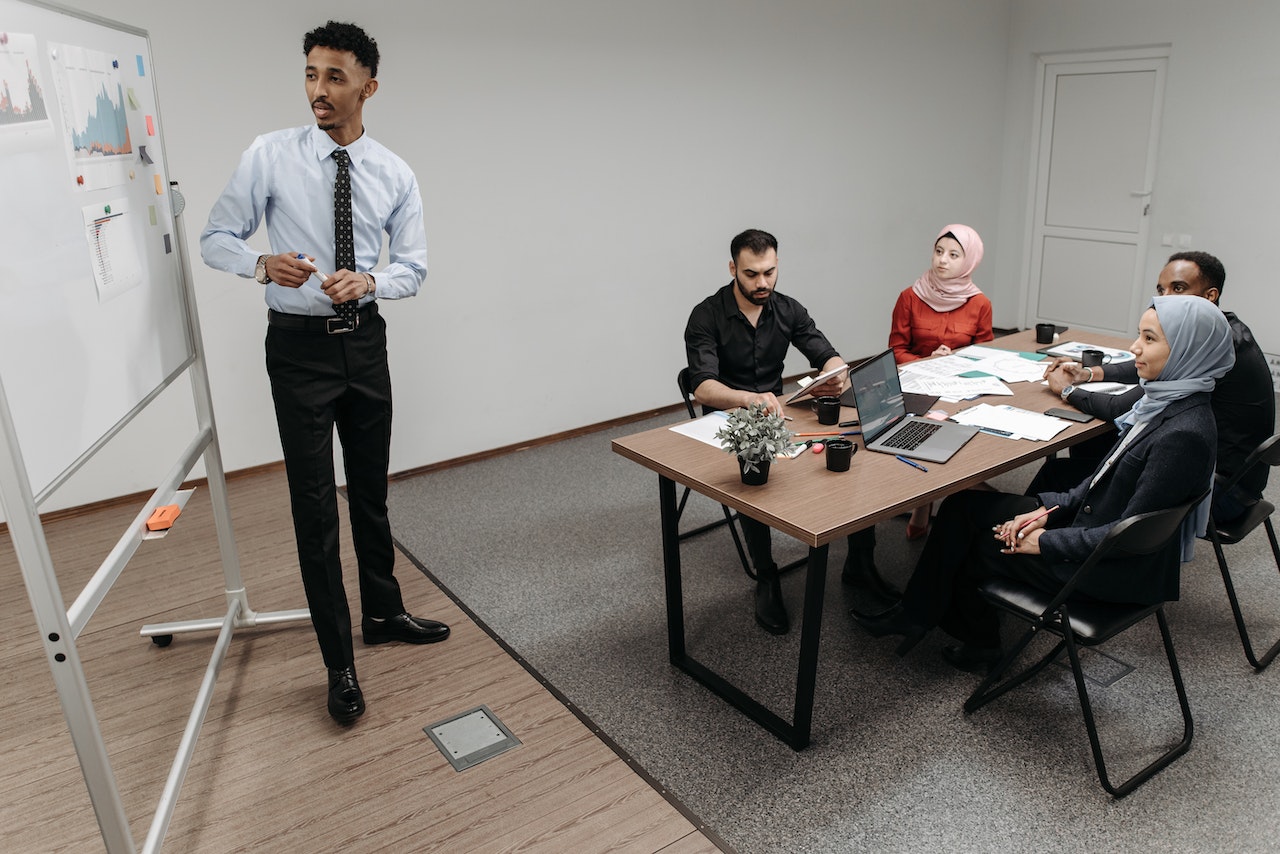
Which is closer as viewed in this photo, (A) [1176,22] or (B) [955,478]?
(B) [955,478]

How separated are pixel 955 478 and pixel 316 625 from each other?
1921mm

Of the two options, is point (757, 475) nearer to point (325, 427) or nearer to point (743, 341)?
point (743, 341)

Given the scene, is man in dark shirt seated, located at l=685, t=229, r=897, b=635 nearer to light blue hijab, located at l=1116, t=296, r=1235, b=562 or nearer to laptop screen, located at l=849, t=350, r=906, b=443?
laptop screen, located at l=849, t=350, r=906, b=443

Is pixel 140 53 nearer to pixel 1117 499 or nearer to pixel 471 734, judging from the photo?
pixel 471 734

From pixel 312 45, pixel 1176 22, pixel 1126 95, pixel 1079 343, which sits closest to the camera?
pixel 312 45

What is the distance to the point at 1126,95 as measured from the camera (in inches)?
245

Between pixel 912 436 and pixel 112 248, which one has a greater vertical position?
pixel 112 248

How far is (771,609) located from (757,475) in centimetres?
88

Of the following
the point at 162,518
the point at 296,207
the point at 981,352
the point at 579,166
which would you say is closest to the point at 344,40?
the point at 296,207

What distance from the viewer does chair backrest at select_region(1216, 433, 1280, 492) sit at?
2715 millimetres

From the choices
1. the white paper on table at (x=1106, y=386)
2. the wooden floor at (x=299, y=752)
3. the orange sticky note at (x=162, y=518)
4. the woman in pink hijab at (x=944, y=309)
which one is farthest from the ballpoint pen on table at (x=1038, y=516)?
the orange sticky note at (x=162, y=518)

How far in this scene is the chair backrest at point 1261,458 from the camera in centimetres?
271

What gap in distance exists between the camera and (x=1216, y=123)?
5.78 m

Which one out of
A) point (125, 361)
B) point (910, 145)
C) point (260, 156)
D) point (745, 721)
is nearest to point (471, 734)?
point (745, 721)
